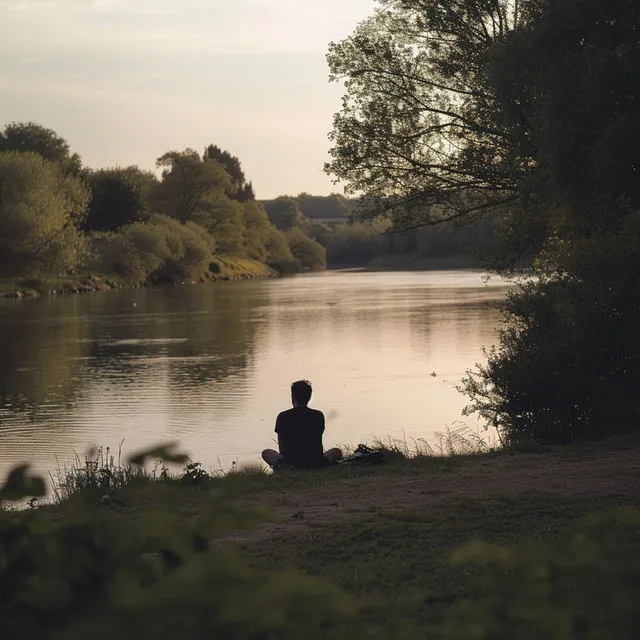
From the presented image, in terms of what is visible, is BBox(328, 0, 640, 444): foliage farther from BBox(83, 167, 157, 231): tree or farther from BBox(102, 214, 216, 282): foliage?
BBox(83, 167, 157, 231): tree

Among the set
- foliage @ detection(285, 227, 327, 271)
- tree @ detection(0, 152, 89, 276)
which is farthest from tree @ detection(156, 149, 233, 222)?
tree @ detection(0, 152, 89, 276)

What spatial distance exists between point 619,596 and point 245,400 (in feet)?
66.5

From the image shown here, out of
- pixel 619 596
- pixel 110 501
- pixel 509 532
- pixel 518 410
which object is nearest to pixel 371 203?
pixel 518 410

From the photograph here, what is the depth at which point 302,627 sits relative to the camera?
232 centimetres

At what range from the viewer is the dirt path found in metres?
8.68

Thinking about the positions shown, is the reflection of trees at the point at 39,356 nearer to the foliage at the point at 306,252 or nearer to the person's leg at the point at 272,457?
the person's leg at the point at 272,457

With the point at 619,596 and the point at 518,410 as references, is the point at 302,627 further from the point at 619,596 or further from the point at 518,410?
the point at 518,410

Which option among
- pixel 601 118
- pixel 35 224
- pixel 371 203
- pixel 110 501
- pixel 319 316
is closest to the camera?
pixel 110 501

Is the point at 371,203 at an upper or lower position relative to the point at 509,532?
upper

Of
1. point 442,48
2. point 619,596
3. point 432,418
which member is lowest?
point 432,418

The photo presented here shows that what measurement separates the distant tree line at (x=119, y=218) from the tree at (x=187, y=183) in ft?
0.34

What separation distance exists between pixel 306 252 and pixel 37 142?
46.1 m

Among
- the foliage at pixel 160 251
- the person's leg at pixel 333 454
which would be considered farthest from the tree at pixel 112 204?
the person's leg at pixel 333 454

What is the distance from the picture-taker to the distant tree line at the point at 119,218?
65938 mm
